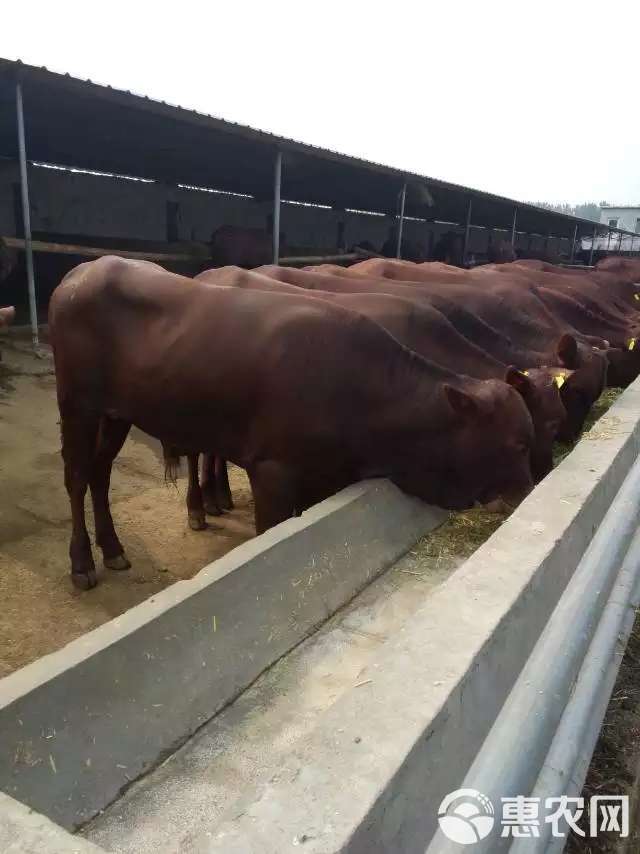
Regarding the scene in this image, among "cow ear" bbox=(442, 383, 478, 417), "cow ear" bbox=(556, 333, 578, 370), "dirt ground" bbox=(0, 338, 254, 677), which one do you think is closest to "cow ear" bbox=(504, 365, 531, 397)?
"cow ear" bbox=(442, 383, 478, 417)

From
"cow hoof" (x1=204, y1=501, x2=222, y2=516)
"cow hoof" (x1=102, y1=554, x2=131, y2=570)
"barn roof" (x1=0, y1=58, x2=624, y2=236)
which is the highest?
"barn roof" (x1=0, y1=58, x2=624, y2=236)

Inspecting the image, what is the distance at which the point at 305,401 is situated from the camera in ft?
10.7

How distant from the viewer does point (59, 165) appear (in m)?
13.1

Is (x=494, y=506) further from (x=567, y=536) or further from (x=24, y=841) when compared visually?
(x=24, y=841)

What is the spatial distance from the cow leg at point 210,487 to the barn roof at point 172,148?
4.28 m

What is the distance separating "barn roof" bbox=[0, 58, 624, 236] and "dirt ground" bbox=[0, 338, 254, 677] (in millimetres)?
3299

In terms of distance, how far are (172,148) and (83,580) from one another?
8.89m

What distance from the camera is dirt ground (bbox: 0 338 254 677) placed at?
3.72 meters

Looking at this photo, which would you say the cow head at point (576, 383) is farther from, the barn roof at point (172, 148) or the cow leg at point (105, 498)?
the barn roof at point (172, 148)

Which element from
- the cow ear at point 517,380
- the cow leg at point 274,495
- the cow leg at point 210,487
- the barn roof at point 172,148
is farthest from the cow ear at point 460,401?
the barn roof at point 172,148

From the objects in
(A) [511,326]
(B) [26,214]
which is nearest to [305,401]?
(A) [511,326]

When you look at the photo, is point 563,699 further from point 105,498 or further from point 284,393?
point 105,498

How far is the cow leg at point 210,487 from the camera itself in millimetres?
5410

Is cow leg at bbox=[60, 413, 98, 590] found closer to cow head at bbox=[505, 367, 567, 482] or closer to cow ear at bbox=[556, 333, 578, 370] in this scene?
cow head at bbox=[505, 367, 567, 482]
